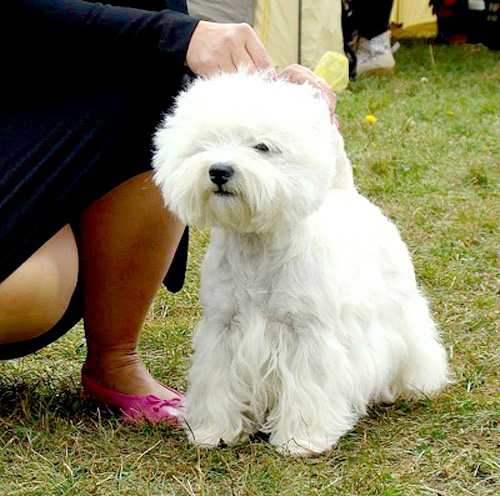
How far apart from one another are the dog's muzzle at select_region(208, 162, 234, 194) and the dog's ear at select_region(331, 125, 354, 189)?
0.80 ft

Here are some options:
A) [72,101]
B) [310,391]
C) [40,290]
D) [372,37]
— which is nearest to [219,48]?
[72,101]

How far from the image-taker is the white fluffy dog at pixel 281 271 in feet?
5.81

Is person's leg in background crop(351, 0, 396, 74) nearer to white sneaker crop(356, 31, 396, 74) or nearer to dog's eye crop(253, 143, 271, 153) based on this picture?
white sneaker crop(356, 31, 396, 74)

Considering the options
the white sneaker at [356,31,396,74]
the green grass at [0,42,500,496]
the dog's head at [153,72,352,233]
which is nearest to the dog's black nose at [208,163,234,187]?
the dog's head at [153,72,352,233]

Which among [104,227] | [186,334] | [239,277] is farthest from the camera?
[186,334]

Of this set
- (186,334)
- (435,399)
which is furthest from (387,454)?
(186,334)

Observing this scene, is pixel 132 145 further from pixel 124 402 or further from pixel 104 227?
pixel 124 402

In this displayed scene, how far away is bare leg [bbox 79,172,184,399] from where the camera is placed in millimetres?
2103

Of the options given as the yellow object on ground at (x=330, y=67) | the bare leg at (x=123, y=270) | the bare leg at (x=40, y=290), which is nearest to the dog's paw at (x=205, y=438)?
the bare leg at (x=123, y=270)

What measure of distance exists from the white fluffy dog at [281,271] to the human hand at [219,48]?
30mm

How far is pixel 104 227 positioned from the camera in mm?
2109

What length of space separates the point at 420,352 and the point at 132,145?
29.3 inches

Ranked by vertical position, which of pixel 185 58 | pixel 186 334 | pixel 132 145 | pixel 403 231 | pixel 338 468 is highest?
pixel 185 58

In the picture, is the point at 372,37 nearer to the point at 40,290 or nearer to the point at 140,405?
the point at 140,405
